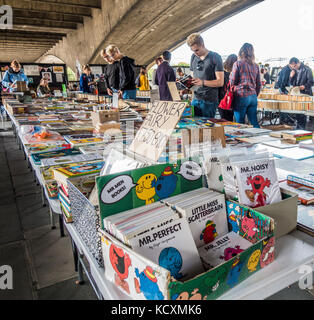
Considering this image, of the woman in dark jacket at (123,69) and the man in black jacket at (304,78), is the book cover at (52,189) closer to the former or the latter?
the woman in dark jacket at (123,69)

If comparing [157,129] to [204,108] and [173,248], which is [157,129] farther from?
[204,108]

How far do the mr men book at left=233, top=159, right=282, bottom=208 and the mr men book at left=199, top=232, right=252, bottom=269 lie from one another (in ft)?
0.39

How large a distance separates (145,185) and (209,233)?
0.25 metres

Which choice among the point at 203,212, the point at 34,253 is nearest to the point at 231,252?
the point at 203,212

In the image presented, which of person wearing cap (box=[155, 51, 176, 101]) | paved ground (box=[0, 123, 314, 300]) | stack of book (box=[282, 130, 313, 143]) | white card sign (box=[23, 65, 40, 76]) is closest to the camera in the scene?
paved ground (box=[0, 123, 314, 300])

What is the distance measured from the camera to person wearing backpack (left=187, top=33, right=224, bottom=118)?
9.04 ft

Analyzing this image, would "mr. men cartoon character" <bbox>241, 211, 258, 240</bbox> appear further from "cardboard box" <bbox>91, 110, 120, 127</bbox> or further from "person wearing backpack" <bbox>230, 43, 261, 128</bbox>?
"person wearing backpack" <bbox>230, 43, 261, 128</bbox>

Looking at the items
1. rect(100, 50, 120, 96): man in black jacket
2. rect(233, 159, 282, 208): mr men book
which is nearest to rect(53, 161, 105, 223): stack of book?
rect(233, 159, 282, 208): mr men book

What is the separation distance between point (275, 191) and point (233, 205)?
174 mm

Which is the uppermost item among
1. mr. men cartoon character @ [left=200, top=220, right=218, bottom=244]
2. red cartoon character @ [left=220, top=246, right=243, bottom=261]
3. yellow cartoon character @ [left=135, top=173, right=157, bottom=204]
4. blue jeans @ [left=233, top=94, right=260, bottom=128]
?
blue jeans @ [left=233, top=94, right=260, bottom=128]

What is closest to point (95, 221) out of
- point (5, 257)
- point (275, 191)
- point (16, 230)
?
point (275, 191)

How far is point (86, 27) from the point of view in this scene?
13.1 m

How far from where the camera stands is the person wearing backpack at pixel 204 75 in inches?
108

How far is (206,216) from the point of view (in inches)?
32.5
